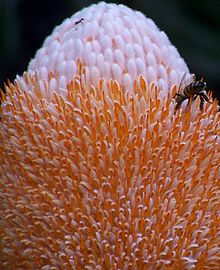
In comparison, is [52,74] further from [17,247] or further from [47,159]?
[17,247]

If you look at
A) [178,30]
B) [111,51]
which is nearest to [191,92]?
[111,51]

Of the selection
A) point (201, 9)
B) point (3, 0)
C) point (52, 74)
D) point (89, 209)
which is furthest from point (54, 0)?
point (89, 209)

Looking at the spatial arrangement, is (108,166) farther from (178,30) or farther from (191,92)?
(178,30)

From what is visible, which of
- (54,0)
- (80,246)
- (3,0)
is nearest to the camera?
(80,246)

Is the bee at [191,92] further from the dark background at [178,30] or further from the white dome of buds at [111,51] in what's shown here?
the dark background at [178,30]

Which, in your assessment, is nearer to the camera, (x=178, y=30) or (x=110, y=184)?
(x=110, y=184)

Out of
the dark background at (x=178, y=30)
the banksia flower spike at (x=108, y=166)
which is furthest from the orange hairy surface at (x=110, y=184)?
the dark background at (x=178, y=30)
